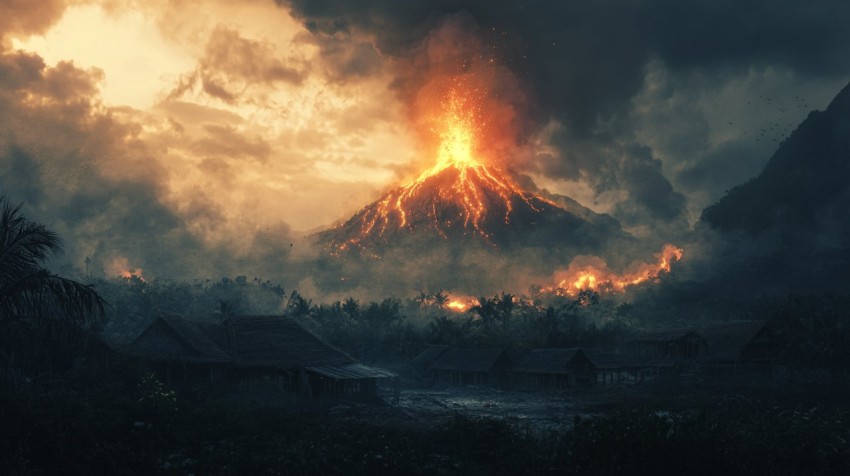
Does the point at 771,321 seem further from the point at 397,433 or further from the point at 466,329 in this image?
the point at 397,433

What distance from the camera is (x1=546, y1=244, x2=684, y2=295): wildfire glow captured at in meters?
128

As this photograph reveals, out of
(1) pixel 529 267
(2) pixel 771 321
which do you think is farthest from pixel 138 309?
(1) pixel 529 267

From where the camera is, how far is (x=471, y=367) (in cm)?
6388

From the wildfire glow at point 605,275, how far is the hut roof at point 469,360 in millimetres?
61746

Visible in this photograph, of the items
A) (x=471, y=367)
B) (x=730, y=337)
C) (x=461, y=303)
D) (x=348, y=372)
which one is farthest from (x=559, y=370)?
(x=461, y=303)

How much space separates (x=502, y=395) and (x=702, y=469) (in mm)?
37395

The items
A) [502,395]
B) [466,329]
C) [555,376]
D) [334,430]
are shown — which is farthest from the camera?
[466,329]

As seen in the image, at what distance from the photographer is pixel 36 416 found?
63.0 feet

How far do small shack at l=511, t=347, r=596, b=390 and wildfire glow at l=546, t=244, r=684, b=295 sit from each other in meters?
64.9

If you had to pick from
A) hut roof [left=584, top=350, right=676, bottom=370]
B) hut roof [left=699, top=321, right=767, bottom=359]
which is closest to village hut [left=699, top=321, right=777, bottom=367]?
hut roof [left=699, top=321, right=767, bottom=359]

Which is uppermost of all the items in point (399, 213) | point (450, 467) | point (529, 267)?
point (399, 213)

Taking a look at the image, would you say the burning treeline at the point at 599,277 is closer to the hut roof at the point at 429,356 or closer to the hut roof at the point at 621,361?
the hut roof at the point at 429,356

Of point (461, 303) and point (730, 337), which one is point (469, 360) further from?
point (461, 303)

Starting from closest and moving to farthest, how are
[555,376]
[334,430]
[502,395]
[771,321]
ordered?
[334,430], [502,395], [555,376], [771,321]
